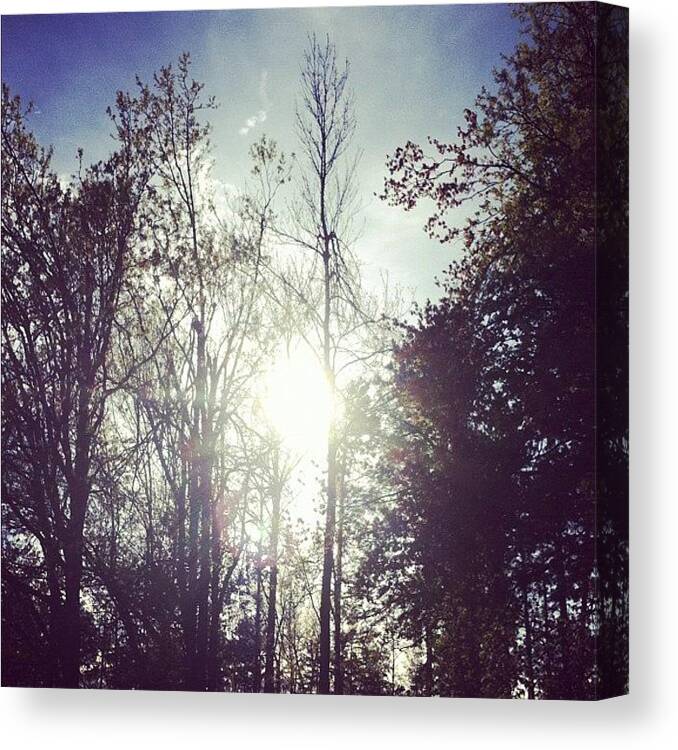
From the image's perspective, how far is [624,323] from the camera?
227 inches

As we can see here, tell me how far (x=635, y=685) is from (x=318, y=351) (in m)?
2.27

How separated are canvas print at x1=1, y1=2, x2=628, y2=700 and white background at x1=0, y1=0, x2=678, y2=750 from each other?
0.10 m

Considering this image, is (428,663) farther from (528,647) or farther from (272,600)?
(272,600)

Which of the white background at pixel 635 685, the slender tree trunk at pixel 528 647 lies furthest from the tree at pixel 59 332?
the slender tree trunk at pixel 528 647

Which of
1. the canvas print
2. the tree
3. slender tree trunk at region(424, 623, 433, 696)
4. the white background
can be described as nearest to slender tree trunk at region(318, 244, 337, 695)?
the canvas print

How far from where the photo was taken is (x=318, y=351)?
19.7 feet

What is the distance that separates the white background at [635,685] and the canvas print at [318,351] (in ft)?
0.33

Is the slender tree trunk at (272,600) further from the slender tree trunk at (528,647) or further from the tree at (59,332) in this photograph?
the slender tree trunk at (528,647)

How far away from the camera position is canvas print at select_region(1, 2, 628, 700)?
5.69m

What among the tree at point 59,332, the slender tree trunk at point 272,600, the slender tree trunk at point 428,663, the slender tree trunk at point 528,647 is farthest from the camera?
the tree at point 59,332

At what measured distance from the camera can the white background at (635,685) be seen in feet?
18.6

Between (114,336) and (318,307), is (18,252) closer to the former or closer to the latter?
(114,336)

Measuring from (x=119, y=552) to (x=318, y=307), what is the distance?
1621 mm

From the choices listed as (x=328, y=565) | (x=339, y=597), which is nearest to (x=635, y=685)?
(x=339, y=597)
